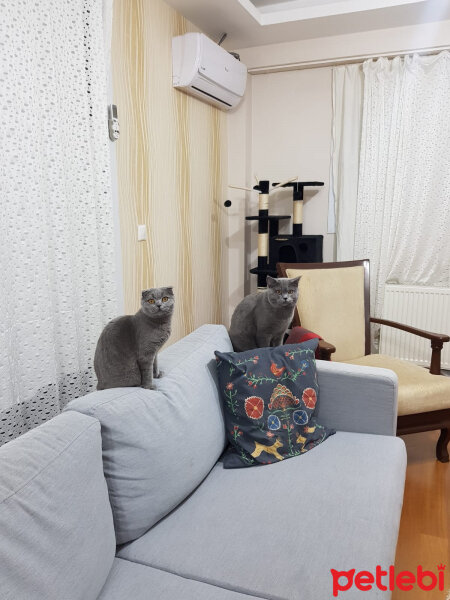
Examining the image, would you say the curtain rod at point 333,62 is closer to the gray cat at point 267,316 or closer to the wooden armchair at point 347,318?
the wooden armchair at point 347,318

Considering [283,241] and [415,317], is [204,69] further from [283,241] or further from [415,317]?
[415,317]

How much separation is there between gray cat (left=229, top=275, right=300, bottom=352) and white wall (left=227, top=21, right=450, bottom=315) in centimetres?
180

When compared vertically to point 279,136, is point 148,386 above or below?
below

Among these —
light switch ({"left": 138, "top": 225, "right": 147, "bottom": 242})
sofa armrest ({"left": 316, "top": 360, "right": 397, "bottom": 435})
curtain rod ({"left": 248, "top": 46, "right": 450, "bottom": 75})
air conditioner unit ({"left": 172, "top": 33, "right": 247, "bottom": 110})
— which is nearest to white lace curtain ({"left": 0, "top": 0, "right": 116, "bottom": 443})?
light switch ({"left": 138, "top": 225, "right": 147, "bottom": 242})

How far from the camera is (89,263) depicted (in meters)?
1.99

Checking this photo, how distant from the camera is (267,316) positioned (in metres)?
1.94

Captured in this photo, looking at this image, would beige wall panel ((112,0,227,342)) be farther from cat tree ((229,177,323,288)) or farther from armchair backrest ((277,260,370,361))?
armchair backrest ((277,260,370,361))

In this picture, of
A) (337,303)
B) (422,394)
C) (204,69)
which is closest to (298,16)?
(204,69)

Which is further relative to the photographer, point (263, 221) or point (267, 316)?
point (263, 221)

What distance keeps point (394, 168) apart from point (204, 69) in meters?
1.50

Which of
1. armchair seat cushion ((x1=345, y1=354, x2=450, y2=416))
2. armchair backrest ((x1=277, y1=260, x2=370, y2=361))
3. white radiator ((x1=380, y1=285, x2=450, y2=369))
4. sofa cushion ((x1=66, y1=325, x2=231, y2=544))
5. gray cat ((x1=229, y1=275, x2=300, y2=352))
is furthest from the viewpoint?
white radiator ((x1=380, y1=285, x2=450, y2=369))

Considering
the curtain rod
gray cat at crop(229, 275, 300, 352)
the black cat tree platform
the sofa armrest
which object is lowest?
the sofa armrest

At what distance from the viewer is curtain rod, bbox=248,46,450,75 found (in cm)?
306

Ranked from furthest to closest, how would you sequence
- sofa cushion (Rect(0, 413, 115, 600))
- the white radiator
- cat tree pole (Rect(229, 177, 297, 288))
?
cat tree pole (Rect(229, 177, 297, 288)) < the white radiator < sofa cushion (Rect(0, 413, 115, 600))
